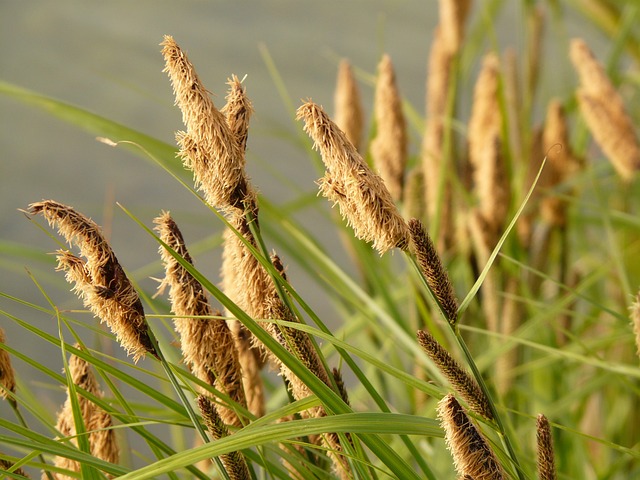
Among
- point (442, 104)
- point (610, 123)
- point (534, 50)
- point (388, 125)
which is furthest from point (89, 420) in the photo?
point (534, 50)

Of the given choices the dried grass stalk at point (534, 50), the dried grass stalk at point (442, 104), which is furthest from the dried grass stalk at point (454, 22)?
the dried grass stalk at point (534, 50)

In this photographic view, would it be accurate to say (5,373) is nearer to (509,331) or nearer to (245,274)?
(245,274)

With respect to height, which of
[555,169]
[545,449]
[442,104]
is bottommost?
[545,449]

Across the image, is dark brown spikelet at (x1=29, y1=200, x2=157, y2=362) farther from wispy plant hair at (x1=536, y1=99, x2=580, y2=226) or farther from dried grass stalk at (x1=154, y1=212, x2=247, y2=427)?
wispy plant hair at (x1=536, y1=99, x2=580, y2=226)

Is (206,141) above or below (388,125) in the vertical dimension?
below

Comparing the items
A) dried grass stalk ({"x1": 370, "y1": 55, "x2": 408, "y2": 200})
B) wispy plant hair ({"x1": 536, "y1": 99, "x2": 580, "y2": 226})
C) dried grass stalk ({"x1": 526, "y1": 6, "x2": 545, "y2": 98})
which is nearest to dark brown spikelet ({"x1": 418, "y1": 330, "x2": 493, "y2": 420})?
dried grass stalk ({"x1": 370, "y1": 55, "x2": 408, "y2": 200})
